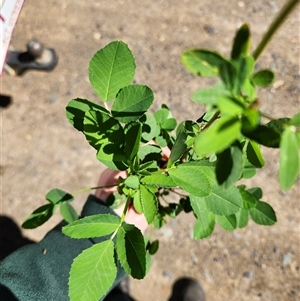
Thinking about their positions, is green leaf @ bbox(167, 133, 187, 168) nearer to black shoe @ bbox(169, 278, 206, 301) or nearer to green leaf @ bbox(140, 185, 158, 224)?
green leaf @ bbox(140, 185, 158, 224)

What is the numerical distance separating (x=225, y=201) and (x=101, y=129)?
1.07 feet

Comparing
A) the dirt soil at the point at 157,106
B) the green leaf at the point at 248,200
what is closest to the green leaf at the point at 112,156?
the green leaf at the point at 248,200

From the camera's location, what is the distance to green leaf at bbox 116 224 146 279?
0.79 metres

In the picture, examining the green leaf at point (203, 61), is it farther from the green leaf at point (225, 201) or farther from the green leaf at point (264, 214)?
the green leaf at point (264, 214)

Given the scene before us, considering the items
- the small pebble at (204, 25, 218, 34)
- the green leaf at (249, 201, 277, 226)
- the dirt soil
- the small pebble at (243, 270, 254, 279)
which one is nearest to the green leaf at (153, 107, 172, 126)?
the green leaf at (249, 201, 277, 226)

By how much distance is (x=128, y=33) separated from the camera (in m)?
2.26

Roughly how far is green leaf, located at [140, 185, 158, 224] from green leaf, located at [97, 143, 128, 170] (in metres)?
0.07

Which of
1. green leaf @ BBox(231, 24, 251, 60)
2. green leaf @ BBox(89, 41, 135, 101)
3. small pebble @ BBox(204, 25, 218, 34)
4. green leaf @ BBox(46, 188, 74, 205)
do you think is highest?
green leaf @ BBox(231, 24, 251, 60)

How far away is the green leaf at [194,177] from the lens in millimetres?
811

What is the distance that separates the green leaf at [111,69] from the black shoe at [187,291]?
50.5 inches

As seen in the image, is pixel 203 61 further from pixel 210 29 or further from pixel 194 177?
pixel 210 29

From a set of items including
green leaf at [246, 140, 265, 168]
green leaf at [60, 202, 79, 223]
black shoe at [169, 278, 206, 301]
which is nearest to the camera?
green leaf at [246, 140, 265, 168]

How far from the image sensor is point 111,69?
2.80 ft

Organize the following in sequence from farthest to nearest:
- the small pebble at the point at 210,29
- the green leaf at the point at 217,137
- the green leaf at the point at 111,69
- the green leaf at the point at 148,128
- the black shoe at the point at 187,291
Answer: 1. the small pebble at the point at 210,29
2. the black shoe at the point at 187,291
3. the green leaf at the point at 148,128
4. the green leaf at the point at 111,69
5. the green leaf at the point at 217,137
